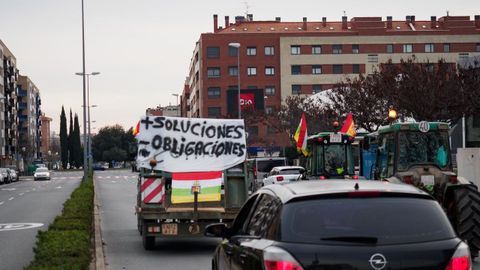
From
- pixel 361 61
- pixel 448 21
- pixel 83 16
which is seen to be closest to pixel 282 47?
pixel 361 61

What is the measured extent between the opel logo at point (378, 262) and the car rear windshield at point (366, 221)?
0.47 ft

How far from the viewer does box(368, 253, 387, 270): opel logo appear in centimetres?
558

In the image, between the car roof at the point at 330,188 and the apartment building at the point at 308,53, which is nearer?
the car roof at the point at 330,188

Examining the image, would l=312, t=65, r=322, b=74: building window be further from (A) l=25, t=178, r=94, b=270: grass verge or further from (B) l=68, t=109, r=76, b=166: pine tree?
(A) l=25, t=178, r=94, b=270: grass verge

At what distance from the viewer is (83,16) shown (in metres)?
56.8

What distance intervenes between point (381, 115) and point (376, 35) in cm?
5596

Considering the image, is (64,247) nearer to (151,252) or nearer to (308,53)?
(151,252)

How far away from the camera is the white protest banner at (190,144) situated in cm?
1662

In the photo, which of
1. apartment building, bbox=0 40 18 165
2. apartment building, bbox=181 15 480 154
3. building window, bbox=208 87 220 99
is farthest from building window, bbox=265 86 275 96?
apartment building, bbox=0 40 18 165

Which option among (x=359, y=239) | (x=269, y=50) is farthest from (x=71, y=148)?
(x=359, y=239)

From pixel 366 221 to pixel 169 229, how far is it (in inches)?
387

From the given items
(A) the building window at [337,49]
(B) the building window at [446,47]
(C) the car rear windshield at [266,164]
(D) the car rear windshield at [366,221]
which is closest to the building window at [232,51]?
(A) the building window at [337,49]

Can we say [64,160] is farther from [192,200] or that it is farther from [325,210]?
[325,210]

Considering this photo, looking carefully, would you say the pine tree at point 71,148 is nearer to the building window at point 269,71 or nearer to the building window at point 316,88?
the building window at point 269,71
